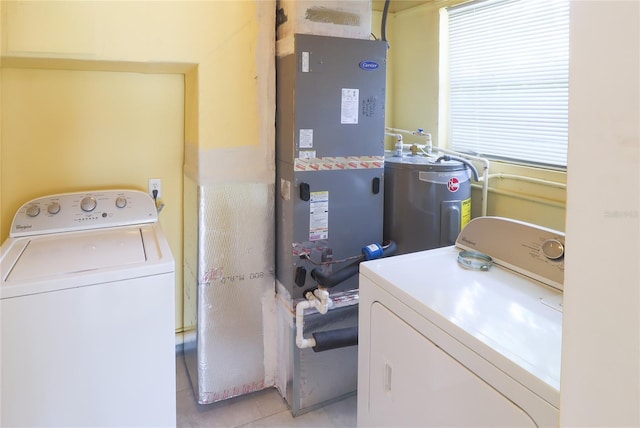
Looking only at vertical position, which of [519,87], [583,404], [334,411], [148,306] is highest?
[519,87]

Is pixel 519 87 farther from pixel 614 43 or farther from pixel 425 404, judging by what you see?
pixel 614 43

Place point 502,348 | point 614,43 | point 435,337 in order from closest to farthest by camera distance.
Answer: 1. point 614,43
2. point 502,348
3. point 435,337

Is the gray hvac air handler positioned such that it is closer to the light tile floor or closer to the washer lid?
the light tile floor

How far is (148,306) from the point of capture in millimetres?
1557

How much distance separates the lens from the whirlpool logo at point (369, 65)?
201 cm

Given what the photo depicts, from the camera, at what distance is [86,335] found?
1.47 m

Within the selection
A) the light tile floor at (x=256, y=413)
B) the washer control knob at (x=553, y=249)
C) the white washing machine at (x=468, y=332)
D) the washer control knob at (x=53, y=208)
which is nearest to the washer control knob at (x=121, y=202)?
the washer control knob at (x=53, y=208)

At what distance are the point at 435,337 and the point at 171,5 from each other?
167cm

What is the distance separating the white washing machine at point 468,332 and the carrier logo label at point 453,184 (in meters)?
0.60

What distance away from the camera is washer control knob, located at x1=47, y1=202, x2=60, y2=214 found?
1.94m

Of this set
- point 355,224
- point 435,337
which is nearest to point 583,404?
point 435,337

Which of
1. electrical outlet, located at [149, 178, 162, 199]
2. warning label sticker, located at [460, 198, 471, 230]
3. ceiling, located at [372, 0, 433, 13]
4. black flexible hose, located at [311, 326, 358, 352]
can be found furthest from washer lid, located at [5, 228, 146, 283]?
ceiling, located at [372, 0, 433, 13]

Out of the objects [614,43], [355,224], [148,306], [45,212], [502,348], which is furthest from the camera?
[355,224]

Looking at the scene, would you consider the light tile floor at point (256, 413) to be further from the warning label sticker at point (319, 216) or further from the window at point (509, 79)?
the window at point (509, 79)
